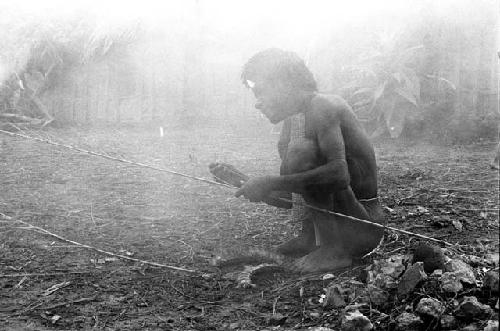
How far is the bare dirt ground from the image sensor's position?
7.39 feet

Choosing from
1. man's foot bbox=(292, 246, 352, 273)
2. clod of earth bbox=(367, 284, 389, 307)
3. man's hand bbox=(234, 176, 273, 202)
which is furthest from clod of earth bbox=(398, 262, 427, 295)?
man's hand bbox=(234, 176, 273, 202)

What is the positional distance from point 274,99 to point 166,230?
1174mm

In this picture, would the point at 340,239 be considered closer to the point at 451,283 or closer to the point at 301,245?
the point at 301,245

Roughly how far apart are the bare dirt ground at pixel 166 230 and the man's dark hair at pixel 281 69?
0.93 metres

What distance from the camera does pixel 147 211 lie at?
387 centimetres

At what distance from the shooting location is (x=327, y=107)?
8.51 feet

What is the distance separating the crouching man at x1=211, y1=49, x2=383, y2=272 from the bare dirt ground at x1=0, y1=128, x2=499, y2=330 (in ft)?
0.55

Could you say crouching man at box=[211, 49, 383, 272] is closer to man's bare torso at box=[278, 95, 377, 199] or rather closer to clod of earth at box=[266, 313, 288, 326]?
man's bare torso at box=[278, 95, 377, 199]

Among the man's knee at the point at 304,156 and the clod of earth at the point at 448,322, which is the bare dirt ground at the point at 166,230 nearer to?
the clod of earth at the point at 448,322

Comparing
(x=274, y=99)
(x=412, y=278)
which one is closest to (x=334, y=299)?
(x=412, y=278)

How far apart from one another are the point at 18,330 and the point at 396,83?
554cm

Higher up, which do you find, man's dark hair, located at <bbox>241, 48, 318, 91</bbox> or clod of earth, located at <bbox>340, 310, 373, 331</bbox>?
man's dark hair, located at <bbox>241, 48, 318, 91</bbox>

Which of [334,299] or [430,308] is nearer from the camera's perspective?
[430,308]

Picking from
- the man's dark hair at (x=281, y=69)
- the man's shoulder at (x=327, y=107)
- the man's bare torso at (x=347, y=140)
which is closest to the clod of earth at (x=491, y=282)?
the man's bare torso at (x=347, y=140)
